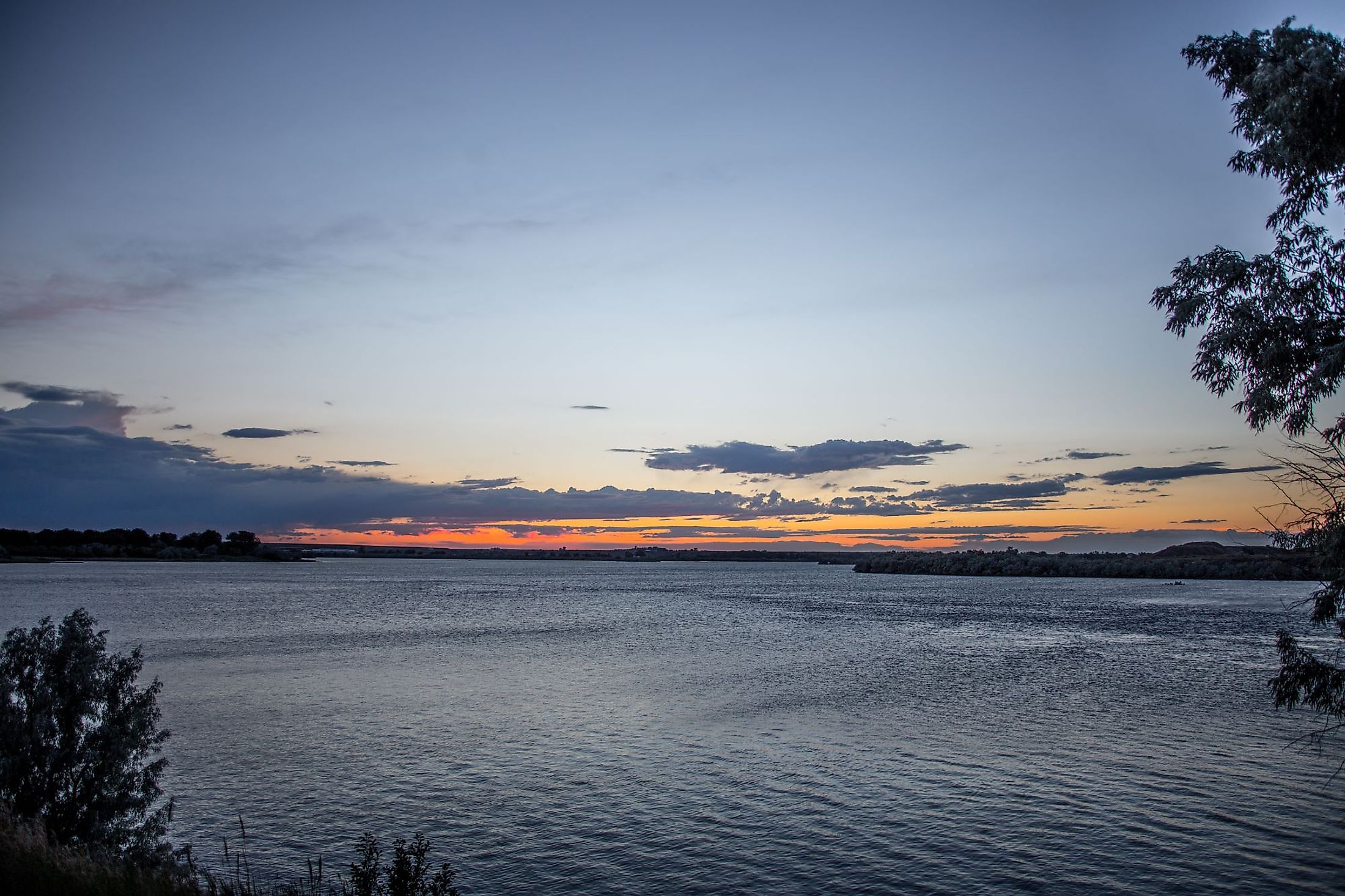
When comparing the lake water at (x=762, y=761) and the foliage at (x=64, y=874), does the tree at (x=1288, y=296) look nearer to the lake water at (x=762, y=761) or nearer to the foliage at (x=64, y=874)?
the lake water at (x=762, y=761)

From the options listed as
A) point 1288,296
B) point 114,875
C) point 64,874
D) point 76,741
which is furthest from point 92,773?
point 1288,296

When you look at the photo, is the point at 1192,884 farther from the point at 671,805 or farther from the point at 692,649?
the point at 692,649

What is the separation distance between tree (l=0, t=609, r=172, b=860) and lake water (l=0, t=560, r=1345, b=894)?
86.5 inches

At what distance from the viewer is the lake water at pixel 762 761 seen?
1609 cm

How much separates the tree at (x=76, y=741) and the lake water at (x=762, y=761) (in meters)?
2.20

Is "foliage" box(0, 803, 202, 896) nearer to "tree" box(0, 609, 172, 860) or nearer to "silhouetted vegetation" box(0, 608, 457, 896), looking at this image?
"silhouetted vegetation" box(0, 608, 457, 896)

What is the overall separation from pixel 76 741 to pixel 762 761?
53.6ft

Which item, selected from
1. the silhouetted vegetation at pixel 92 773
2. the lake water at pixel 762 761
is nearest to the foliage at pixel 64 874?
the silhouetted vegetation at pixel 92 773

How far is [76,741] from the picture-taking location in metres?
16.1

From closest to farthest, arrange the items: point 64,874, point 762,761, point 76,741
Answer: point 64,874 < point 76,741 < point 762,761

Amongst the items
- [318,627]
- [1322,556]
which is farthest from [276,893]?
[318,627]

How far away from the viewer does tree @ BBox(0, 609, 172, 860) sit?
49.4 ft

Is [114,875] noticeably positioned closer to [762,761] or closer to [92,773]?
[92,773]

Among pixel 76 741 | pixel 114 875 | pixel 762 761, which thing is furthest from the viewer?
pixel 762 761
